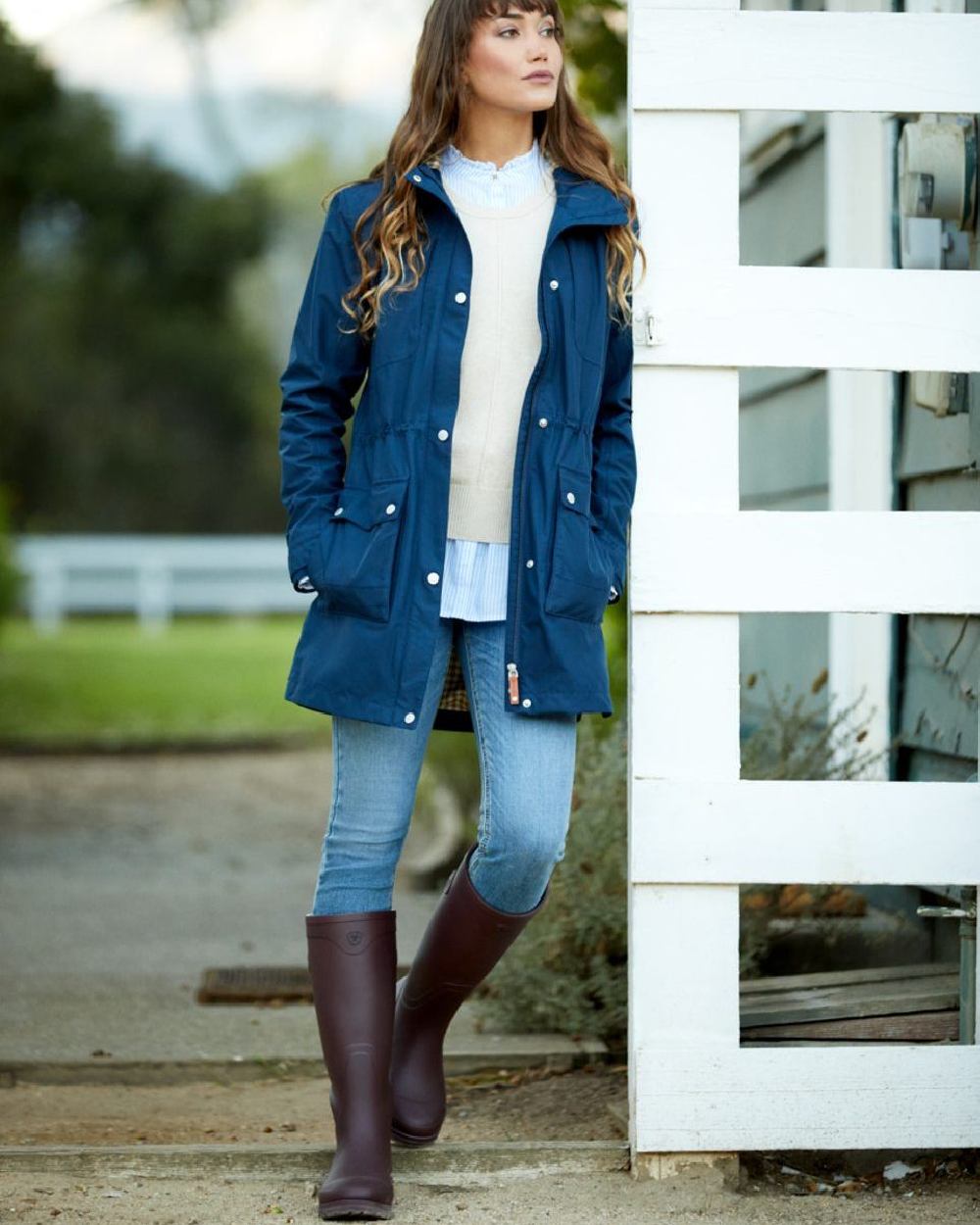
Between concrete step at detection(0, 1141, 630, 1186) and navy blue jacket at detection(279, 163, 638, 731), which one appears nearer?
navy blue jacket at detection(279, 163, 638, 731)

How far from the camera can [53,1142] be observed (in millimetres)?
3326

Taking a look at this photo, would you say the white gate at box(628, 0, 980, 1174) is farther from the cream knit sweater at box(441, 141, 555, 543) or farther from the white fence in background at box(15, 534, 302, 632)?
the white fence in background at box(15, 534, 302, 632)

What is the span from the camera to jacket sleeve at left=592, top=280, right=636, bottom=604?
2.86 m

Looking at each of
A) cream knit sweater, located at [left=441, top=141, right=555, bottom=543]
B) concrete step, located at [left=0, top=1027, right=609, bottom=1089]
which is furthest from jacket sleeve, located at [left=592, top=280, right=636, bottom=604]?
concrete step, located at [left=0, top=1027, right=609, bottom=1089]

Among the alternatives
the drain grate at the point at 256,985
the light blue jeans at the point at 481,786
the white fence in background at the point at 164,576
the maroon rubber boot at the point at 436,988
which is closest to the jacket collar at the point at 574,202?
the light blue jeans at the point at 481,786

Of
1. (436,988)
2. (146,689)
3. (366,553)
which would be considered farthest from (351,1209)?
(146,689)

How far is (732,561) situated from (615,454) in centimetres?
25

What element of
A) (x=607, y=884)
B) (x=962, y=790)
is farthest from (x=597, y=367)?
(x=607, y=884)

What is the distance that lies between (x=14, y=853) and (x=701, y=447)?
4566 millimetres

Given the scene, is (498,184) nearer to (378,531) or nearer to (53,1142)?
(378,531)

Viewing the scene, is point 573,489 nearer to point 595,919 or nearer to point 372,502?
point 372,502

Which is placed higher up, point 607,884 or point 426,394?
point 426,394

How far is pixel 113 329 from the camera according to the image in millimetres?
26469

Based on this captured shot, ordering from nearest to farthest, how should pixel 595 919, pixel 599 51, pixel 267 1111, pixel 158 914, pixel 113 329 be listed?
pixel 267 1111, pixel 595 919, pixel 599 51, pixel 158 914, pixel 113 329
